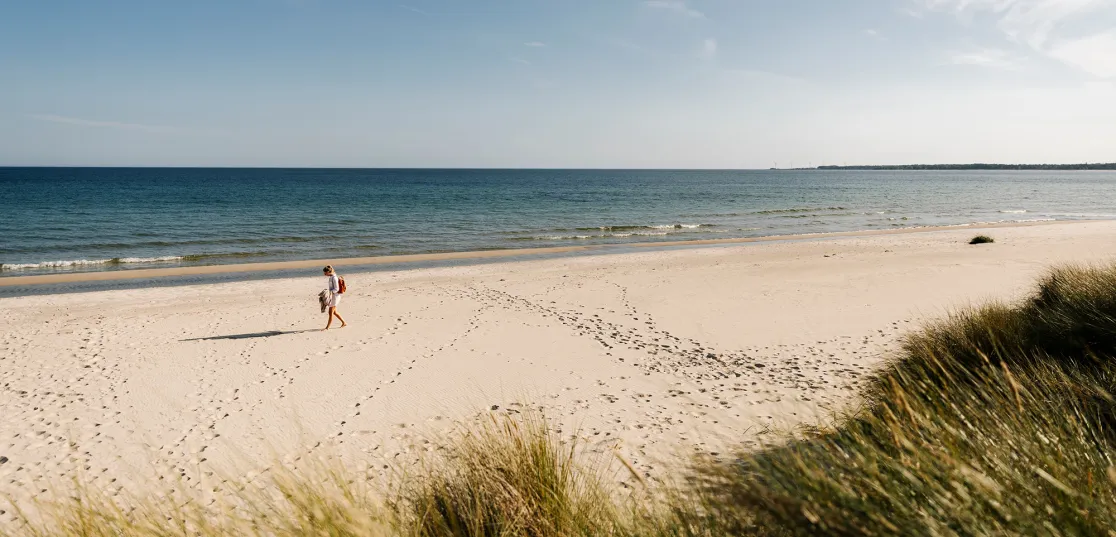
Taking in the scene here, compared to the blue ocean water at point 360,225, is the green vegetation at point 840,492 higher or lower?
higher

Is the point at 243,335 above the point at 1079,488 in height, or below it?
below

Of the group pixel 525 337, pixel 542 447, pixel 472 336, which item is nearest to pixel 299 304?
pixel 472 336

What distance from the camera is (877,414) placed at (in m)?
4.80

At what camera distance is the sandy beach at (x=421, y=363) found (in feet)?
22.3

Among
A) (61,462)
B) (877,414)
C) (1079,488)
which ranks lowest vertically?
(61,462)

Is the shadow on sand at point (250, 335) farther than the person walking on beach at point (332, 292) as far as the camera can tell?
No

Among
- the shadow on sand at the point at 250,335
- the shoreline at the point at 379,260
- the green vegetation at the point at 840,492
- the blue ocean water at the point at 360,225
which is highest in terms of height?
the green vegetation at the point at 840,492

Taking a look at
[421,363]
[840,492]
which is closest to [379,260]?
[421,363]

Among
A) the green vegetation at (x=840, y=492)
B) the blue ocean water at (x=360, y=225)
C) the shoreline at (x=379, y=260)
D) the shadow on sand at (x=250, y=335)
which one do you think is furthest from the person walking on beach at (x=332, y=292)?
the blue ocean water at (x=360, y=225)

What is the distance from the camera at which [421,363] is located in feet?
32.6

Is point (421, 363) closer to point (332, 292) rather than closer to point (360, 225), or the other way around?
point (332, 292)

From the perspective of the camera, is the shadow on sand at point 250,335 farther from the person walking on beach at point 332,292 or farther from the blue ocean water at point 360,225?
the blue ocean water at point 360,225

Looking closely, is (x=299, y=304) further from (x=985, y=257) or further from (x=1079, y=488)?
(x=985, y=257)

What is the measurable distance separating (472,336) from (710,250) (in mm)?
17469
